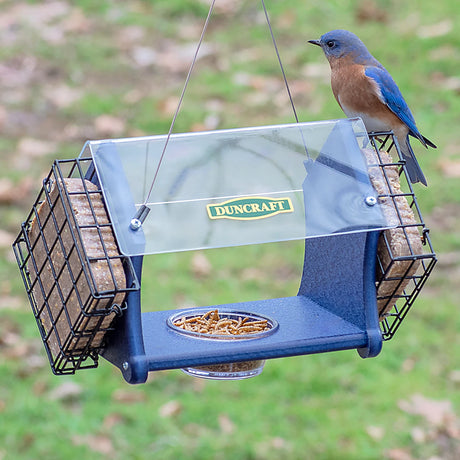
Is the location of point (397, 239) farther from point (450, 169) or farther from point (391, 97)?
point (450, 169)

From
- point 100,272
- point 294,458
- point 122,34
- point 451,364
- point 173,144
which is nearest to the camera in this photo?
point 100,272

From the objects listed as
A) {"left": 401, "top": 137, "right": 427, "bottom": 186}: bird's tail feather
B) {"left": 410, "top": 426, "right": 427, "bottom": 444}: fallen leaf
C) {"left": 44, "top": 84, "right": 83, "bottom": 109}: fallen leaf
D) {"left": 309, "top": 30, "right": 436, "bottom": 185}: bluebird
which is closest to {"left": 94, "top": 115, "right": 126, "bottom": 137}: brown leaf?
{"left": 44, "top": 84, "right": 83, "bottom": 109}: fallen leaf

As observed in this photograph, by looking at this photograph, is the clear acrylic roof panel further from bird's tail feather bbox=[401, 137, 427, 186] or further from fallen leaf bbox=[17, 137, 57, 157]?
fallen leaf bbox=[17, 137, 57, 157]

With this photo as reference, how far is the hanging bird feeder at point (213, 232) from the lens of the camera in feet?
7.88

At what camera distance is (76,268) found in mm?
2455

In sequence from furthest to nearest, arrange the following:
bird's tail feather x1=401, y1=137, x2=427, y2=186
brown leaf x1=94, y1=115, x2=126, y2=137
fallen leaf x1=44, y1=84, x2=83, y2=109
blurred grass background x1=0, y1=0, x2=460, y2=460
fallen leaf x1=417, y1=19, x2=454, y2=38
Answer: fallen leaf x1=417, y1=19, x2=454, y2=38
fallen leaf x1=44, y1=84, x2=83, y2=109
brown leaf x1=94, y1=115, x2=126, y2=137
blurred grass background x1=0, y1=0, x2=460, y2=460
bird's tail feather x1=401, y1=137, x2=427, y2=186

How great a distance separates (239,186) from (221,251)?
3.41 meters

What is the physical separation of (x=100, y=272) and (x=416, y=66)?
Answer: 5384 millimetres

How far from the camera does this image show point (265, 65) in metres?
7.33

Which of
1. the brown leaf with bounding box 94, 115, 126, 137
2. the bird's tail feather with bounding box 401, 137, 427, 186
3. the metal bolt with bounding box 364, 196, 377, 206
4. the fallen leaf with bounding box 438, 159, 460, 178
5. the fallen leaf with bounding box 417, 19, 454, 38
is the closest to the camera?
the metal bolt with bounding box 364, 196, 377, 206

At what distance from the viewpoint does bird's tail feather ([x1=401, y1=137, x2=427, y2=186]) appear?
3148 mm

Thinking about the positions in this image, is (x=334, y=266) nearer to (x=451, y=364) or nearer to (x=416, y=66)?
(x=451, y=364)

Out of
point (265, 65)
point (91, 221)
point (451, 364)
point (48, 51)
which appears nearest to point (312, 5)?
point (265, 65)

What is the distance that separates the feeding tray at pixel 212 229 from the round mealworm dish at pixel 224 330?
0.01m
